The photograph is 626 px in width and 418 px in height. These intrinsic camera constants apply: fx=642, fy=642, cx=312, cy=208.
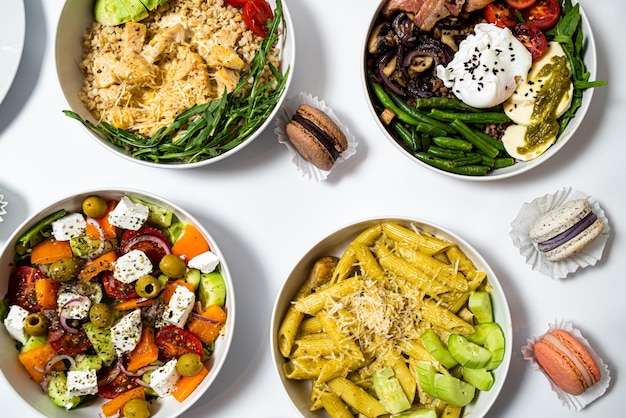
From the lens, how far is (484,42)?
7.32 feet

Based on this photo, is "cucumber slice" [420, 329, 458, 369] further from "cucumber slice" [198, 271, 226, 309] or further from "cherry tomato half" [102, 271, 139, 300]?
"cherry tomato half" [102, 271, 139, 300]

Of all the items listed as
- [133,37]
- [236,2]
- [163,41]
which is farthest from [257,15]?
[133,37]

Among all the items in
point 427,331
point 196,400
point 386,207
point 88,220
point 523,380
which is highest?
point 386,207

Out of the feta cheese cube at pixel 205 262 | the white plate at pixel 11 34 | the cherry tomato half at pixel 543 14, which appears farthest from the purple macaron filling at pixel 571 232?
the white plate at pixel 11 34

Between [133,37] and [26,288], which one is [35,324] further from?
[133,37]

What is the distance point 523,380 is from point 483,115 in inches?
39.1

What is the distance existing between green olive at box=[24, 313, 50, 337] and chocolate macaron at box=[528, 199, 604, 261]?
5.78 feet

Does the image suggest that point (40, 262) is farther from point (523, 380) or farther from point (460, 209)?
point (523, 380)

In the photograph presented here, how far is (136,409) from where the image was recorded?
221 cm

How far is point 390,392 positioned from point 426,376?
133 mm

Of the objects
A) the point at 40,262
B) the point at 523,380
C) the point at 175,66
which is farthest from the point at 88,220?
the point at 523,380

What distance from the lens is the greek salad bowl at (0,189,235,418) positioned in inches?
88.4

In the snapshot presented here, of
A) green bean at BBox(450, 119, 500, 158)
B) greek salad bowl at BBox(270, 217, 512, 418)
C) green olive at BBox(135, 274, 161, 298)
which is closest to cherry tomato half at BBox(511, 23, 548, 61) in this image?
green bean at BBox(450, 119, 500, 158)

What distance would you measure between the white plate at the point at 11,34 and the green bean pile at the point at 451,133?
1328mm
